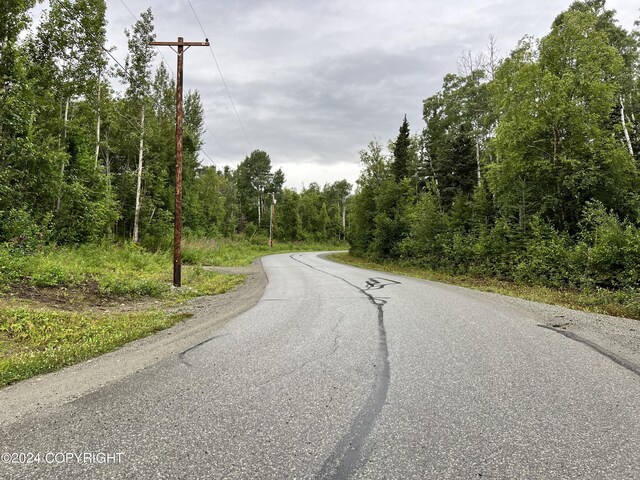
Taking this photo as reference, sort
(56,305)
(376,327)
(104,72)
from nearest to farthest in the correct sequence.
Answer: (376,327) < (56,305) < (104,72)

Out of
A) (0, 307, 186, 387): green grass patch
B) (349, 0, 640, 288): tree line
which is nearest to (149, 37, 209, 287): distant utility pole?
(0, 307, 186, 387): green grass patch

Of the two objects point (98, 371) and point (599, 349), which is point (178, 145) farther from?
point (599, 349)

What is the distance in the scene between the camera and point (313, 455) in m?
2.19

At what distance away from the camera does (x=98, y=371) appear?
3764 millimetres

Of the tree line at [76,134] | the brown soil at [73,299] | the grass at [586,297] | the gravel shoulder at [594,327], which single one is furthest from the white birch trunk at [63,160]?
the grass at [586,297]

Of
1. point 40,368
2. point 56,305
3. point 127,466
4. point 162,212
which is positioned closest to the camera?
point 127,466

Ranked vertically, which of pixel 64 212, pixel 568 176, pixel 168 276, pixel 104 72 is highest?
pixel 104 72

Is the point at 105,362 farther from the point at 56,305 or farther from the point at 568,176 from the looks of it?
the point at 568,176

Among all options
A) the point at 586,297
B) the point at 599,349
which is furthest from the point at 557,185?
the point at 599,349

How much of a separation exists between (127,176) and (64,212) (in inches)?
364

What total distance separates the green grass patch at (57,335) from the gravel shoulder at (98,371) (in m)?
0.22

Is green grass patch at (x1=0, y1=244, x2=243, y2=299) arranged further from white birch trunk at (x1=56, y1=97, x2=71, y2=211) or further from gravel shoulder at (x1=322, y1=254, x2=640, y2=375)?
gravel shoulder at (x1=322, y1=254, x2=640, y2=375)

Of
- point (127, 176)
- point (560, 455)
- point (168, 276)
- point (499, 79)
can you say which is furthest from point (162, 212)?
point (560, 455)

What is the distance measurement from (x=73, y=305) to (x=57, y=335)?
2.42 m
